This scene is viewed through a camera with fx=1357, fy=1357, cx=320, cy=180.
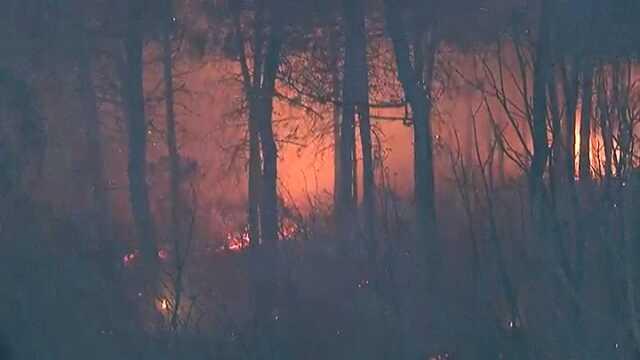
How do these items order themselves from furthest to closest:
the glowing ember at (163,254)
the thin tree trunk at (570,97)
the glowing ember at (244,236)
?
1. the glowing ember at (244,236)
2. the glowing ember at (163,254)
3. the thin tree trunk at (570,97)

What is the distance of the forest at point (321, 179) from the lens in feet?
20.3

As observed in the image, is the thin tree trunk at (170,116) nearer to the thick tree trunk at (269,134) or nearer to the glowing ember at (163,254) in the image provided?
the thick tree trunk at (269,134)

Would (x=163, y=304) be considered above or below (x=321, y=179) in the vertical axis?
below

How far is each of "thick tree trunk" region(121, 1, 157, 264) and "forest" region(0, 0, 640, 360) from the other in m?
0.05

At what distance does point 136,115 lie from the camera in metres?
23.3

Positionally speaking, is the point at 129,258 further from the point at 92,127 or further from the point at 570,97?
the point at 92,127

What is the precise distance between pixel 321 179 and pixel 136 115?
11.1ft

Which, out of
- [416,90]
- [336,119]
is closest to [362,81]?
[336,119]

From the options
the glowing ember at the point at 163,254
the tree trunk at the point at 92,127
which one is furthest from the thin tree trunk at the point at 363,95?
the tree trunk at the point at 92,127

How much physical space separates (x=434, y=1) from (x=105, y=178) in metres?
7.52

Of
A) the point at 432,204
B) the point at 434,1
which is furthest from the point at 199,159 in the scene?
the point at 432,204

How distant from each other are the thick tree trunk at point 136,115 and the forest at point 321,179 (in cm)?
5

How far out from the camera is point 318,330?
31.7 feet

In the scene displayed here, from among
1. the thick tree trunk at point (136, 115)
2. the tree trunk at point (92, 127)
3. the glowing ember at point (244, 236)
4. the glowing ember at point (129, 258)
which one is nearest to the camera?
the glowing ember at point (129, 258)
